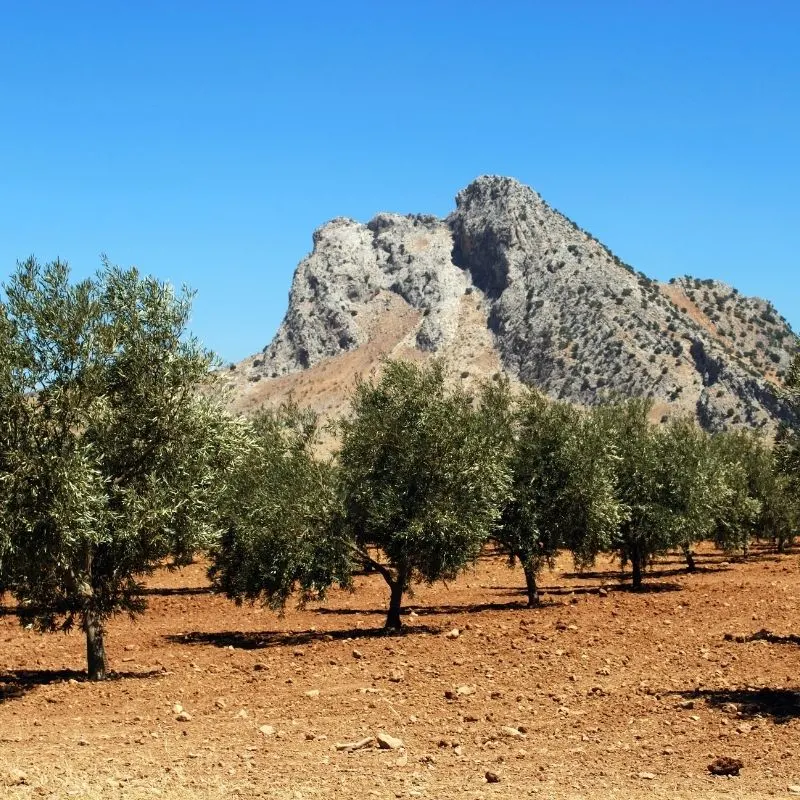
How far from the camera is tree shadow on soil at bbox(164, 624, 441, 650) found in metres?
30.7

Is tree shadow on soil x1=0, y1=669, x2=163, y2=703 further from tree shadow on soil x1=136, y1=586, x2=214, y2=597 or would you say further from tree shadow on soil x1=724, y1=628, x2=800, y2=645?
tree shadow on soil x1=136, y1=586, x2=214, y2=597

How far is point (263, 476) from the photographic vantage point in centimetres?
3588

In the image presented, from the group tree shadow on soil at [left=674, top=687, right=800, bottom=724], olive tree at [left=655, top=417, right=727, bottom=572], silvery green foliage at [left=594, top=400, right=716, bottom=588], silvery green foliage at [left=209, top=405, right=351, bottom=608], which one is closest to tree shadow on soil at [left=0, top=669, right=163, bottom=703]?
silvery green foliage at [left=209, top=405, right=351, bottom=608]

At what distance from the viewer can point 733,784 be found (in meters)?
13.3

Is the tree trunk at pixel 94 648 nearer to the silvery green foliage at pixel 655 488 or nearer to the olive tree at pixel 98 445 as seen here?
the olive tree at pixel 98 445

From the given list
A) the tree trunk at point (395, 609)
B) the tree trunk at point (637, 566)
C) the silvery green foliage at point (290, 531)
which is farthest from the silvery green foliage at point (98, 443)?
the tree trunk at point (637, 566)

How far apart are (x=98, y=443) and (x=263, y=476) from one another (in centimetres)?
1408

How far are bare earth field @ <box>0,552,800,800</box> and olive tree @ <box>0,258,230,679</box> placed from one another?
104 inches

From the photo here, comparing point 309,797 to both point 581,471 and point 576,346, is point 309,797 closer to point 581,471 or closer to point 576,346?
point 581,471

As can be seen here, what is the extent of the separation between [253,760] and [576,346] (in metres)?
185

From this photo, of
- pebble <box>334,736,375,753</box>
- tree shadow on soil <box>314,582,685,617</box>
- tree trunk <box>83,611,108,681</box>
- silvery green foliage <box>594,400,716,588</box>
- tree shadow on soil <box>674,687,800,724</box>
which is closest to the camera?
pebble <box>334,736,375,753</box>

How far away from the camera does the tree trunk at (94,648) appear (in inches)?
905

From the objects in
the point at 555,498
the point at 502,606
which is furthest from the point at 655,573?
the point at 555,498

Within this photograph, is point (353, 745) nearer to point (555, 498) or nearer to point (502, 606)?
point (555, 498)
